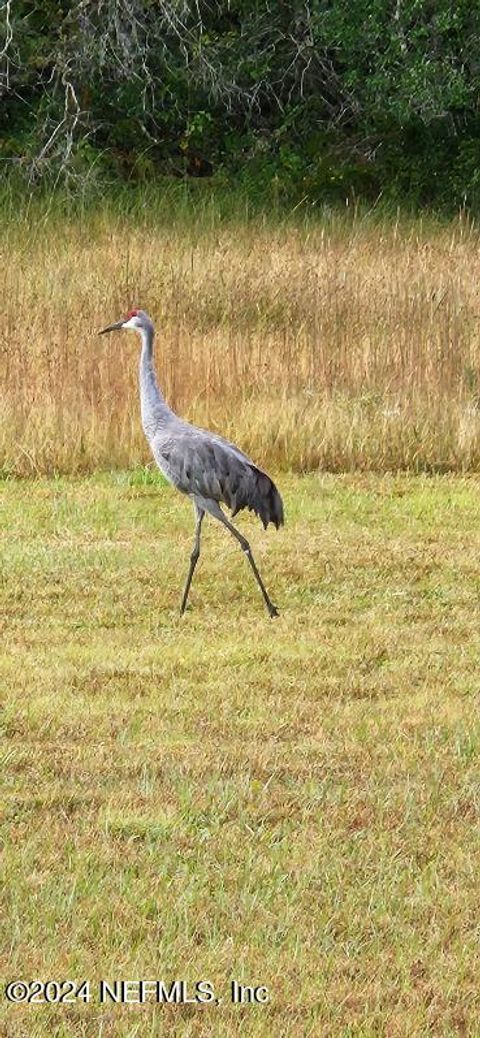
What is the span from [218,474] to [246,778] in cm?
238

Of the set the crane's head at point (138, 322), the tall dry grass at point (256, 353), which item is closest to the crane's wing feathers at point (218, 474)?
the crane's head at point (138, 322)

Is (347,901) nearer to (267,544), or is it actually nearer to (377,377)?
(267,544)

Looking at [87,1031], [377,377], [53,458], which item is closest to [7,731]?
[87,1031]

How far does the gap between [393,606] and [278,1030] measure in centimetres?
392

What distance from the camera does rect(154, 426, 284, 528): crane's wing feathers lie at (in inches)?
299

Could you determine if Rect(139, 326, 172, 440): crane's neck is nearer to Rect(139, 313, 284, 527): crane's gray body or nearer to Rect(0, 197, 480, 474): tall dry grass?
Rect(139, 313, 284, 527): crane's gray body

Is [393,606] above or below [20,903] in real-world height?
below

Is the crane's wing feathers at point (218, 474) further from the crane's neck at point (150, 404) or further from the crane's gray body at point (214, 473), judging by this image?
the crane's neck at point (150, 404)

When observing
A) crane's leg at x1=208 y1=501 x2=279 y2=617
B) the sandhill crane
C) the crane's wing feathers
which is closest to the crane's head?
the sandhill crane

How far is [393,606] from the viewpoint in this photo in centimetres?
779

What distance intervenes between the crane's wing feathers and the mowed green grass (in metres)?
0.45

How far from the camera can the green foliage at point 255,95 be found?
2047 centimetres

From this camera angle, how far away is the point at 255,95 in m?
22.8

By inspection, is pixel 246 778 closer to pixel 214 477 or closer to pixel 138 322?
pixel 214 477
